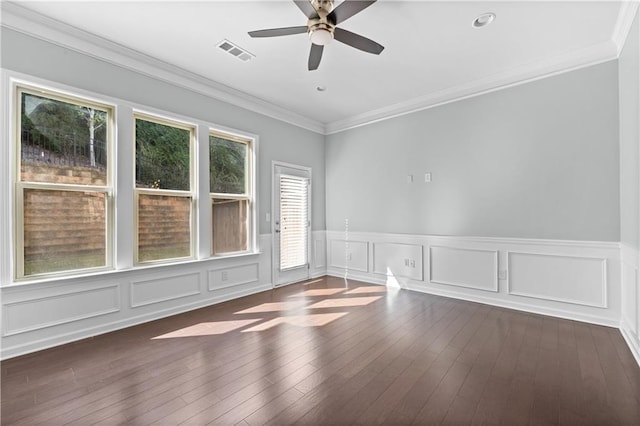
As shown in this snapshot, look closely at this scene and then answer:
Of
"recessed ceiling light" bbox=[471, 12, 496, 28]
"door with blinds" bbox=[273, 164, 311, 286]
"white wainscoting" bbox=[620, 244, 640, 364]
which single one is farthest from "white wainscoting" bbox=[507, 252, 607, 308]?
"door with blinds" bbox=[273, 164, 311, 286]

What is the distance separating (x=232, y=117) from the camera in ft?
14.5

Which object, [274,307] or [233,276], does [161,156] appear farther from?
[274,307]

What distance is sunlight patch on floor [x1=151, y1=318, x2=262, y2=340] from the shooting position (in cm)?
310

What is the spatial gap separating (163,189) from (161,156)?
42cm

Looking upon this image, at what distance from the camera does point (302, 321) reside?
3436 millimetres

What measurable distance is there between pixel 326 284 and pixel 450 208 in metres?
2.40

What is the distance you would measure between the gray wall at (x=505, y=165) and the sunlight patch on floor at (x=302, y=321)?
2132mm

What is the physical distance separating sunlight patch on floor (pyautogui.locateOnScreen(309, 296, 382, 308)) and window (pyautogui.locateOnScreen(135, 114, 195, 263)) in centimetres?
191

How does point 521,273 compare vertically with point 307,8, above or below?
below

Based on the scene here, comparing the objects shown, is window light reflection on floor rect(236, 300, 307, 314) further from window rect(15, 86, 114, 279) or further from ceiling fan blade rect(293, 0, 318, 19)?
ceiling fan blade rect(293, 0, 318, 19)

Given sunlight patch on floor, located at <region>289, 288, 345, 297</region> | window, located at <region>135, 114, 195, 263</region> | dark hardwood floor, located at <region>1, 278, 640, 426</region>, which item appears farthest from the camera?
sunlight patch on floor, located at <region>289, 288, 345, 297</region>

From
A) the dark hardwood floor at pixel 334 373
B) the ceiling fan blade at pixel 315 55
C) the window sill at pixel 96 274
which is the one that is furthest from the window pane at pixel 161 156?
the ceiling fan blade at pixel 315 55

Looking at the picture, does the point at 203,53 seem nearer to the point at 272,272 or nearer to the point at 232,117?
the point at 232,117

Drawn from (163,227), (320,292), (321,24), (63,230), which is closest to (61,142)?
(63,230)
